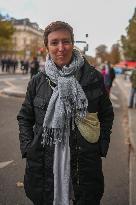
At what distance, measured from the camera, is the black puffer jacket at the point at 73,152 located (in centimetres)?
350

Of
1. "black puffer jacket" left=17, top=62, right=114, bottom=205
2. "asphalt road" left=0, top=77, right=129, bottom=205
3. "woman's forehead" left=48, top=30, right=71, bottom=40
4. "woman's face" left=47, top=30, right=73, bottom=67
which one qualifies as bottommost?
"asphalt road" left=0, top=77, right=129, bottom=205

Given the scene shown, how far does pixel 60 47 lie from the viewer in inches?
138

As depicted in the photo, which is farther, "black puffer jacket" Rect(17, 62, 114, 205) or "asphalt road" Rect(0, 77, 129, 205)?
"asphalt road" Rect(0, 77, 129, 205)

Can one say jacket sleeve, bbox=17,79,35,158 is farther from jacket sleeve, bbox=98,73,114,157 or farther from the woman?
jacket sleeve, bbox=98,73,114,157

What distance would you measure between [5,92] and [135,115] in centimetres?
796

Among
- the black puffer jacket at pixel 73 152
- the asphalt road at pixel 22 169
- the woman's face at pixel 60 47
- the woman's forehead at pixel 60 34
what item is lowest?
the asphalt road at pixel 22 169

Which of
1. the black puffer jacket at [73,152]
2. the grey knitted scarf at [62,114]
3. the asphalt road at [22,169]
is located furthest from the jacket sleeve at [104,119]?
the asphalt road at [22,169]

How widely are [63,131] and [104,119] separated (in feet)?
1.35

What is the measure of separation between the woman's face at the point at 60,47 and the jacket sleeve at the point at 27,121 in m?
0.28

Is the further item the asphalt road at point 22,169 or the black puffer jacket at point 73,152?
the asphalt road at point 22,169

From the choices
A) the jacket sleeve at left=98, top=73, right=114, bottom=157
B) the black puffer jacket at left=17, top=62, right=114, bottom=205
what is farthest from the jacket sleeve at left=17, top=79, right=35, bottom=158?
the jacket sleeve at left=98, top=73, right=114, bottom=157

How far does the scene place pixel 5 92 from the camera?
2134 centimetres

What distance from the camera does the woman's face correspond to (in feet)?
11.5

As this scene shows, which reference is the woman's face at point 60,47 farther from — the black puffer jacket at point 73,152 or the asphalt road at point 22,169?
the asphalt road at point 22,169
